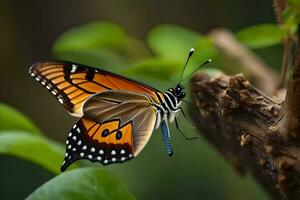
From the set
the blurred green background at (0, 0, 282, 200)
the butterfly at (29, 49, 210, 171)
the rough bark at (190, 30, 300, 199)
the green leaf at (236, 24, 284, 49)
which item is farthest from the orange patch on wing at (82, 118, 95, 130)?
the green leaf at (236, 24, 284, 49)

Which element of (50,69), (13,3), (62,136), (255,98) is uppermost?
(255,98)

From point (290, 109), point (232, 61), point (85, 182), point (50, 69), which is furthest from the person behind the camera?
point (232, 61)

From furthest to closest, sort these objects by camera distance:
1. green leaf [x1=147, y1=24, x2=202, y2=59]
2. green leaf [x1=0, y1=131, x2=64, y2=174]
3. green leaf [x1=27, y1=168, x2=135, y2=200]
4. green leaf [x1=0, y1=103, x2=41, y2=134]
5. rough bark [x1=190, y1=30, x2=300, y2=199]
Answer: green leaf [x1=147, y1=24, x2=202, y2=59], green leaf [x1=0, y1=103, x2=41, y2=134], green leaf [x1=0, y1=131, x2=64, y2=174], green leaf [x1=27, y1=168, x2=135, y2=200], rough bark [x1=190, y1=30, x2=300, y2=199]

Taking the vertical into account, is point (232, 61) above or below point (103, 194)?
above

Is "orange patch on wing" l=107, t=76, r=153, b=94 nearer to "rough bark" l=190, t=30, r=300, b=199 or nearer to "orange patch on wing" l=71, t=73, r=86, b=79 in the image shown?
"orange patch on wing" l=71, t=73, r=86, b=79

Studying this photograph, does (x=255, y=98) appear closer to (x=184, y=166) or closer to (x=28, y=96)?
(x=184, y=166)

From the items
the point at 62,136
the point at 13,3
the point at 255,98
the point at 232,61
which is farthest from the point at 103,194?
the point at 13,3

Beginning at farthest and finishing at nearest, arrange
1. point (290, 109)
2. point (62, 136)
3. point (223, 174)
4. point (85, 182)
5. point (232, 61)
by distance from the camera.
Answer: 1. point (62, 136)
2. point (223, 174)
3. point (232, 61)
4. point (85, 182)
5. point (290, 109)
